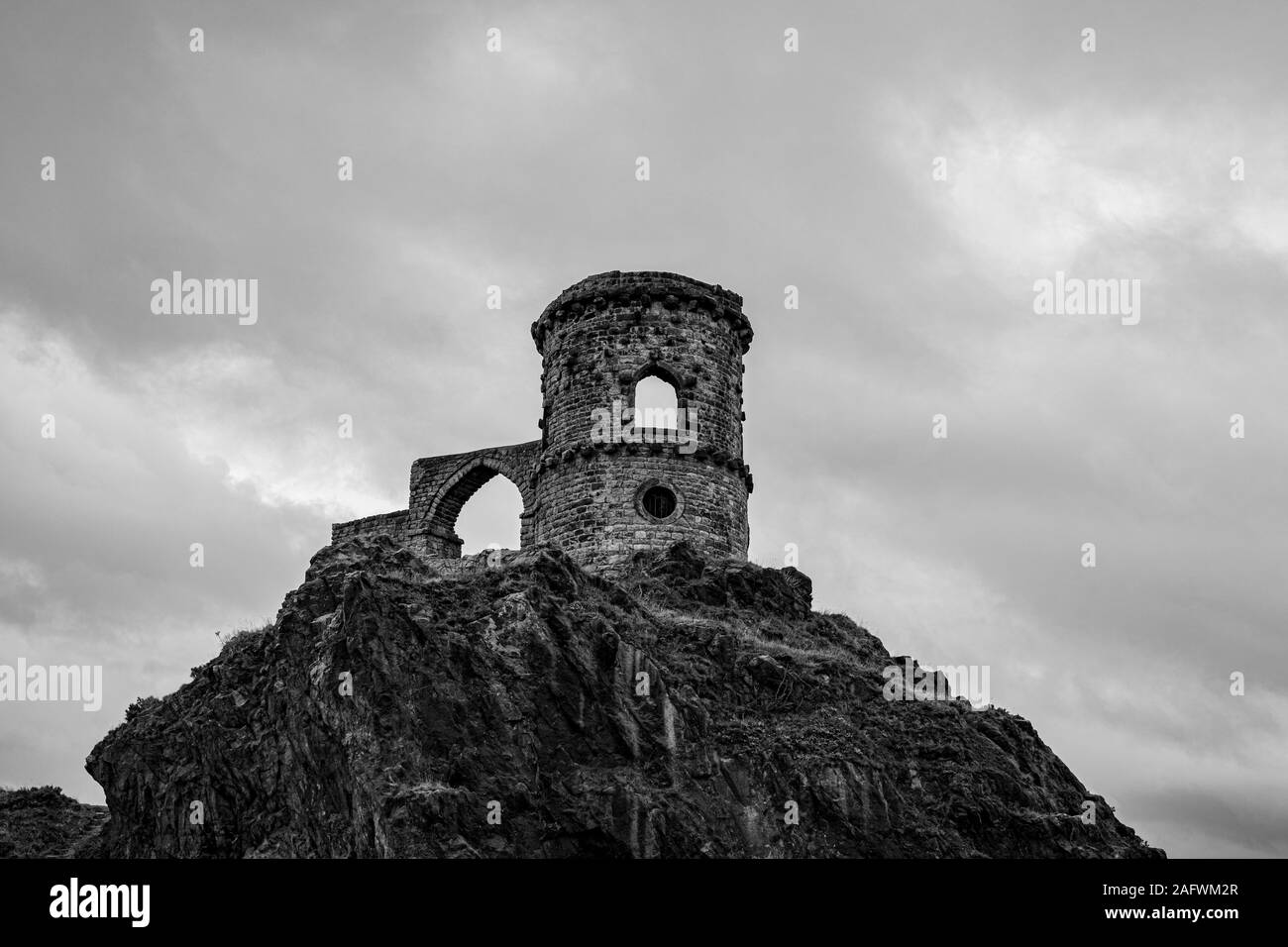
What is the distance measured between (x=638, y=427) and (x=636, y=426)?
0.06 metres

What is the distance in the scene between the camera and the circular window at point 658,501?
34.0 m

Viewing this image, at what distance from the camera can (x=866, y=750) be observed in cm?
2362

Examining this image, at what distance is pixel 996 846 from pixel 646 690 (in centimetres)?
698

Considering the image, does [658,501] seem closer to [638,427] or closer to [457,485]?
[638,427]

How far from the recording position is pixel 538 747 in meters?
21.8

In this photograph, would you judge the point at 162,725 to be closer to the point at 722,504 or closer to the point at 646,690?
the point at 646,690

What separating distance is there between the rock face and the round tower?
7318 mm

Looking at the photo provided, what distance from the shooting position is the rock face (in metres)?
20.8

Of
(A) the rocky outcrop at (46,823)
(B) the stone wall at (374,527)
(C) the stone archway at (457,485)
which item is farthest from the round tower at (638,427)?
(A) the rocky outcrop at (46,823)

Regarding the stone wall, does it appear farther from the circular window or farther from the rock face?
the rock face

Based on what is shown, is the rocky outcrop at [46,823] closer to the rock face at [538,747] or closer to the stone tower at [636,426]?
the rock face at [538,747]

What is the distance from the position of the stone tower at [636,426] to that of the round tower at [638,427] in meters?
0.03

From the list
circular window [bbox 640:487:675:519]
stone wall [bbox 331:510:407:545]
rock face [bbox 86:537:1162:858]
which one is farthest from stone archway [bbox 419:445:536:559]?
rock face [bbox 86:537:1162:858]
